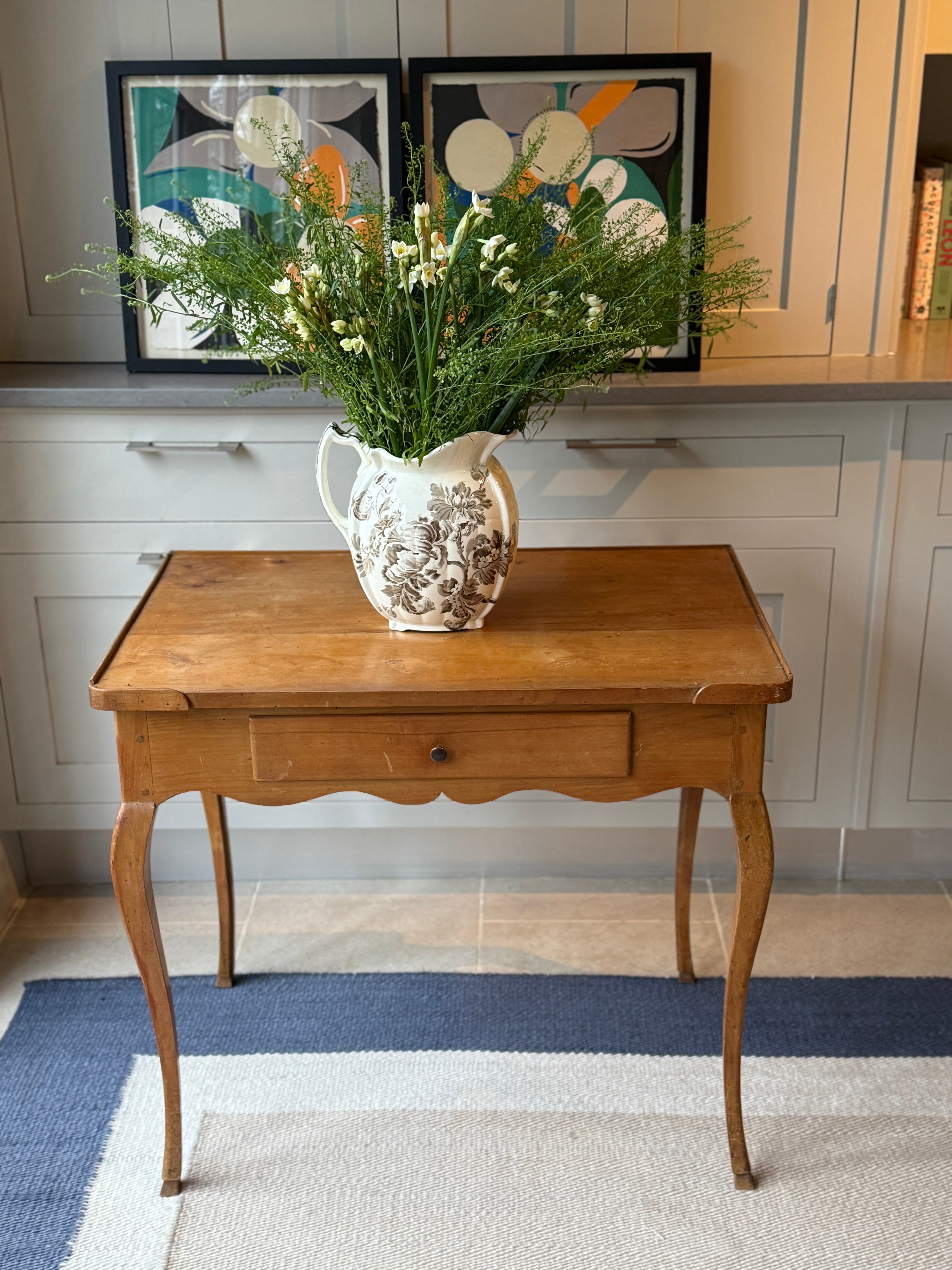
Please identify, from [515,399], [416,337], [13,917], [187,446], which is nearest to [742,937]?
[515,399]

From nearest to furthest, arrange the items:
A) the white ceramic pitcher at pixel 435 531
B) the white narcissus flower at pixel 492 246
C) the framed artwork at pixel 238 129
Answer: the white narcissus flower at pixel 492 246
the white ceramic pitcher at pixel 435 531
the framed artwork at pixel 238 129

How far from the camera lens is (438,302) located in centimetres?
142

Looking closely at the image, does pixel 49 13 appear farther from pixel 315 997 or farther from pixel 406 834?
pixel 315 997

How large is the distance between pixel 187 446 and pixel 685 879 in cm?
122

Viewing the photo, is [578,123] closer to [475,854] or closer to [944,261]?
[944,261]

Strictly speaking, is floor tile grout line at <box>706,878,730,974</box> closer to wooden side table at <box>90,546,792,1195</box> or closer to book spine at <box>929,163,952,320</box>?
wooden side table at <box>90,546,792,1195</box>

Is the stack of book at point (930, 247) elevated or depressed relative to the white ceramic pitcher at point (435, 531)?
elevated

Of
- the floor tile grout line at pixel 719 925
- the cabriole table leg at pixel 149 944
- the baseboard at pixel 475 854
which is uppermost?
the cabriole table leg at pixel 149 944

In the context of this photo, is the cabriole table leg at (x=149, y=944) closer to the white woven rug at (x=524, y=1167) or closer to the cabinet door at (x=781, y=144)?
the white woven rug at (x=524, y=1167)

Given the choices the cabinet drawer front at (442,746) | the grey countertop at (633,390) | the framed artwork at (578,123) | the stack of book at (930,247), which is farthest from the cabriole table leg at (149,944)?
the stack of book at (930,247)

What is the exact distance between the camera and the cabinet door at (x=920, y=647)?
2.15 meters

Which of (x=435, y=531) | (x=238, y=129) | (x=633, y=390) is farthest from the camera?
(x=238, y=129)

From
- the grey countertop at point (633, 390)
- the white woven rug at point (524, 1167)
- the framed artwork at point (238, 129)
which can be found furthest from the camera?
the framed artwork at point (238, 129)

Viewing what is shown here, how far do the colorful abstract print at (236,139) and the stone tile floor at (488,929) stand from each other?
1140 millimetres
